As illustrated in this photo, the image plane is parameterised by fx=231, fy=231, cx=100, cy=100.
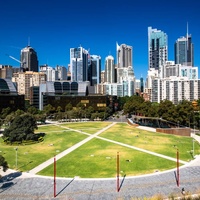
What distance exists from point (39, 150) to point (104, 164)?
18.8 metres

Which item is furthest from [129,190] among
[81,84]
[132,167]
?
[81,84]

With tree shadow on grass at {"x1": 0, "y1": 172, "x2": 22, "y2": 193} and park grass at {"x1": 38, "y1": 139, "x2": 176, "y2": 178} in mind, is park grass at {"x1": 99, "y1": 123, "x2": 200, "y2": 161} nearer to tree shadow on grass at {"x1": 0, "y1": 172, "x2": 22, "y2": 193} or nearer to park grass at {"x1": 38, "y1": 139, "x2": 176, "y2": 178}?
park grass at {"x1": 38, "y1": 139, "x2": 176, "y2": 178}

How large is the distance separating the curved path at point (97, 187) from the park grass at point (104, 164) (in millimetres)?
2195

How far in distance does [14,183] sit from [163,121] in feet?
225

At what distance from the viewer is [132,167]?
41.8 m

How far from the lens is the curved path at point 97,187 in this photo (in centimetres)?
3112

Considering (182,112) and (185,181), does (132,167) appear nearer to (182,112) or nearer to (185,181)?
(185,181)

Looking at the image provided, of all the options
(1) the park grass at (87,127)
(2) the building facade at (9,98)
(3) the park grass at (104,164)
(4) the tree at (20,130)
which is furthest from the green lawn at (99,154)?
(2) the building facade at (9,98)

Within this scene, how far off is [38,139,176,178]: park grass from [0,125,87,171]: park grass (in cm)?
449

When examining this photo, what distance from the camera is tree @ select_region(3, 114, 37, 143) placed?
6124 cm

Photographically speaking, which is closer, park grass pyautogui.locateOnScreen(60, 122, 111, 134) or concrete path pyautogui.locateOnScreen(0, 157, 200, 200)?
concrete path pyautogui.locateOnScreen(0, 157, 200, 200)

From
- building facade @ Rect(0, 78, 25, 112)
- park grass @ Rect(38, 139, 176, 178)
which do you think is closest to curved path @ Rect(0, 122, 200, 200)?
park grass @ Rect(38, 139, 176, 178)

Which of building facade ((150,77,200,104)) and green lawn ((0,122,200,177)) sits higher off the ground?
building facade ((150,77,200,104))

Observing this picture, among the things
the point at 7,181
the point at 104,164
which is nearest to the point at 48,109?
the point at 104,164
